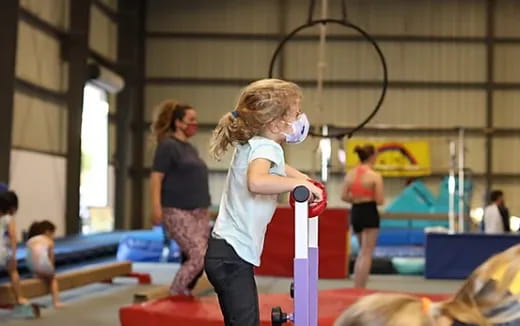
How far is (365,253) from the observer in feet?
17.9

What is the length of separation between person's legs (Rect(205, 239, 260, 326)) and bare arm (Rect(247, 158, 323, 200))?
0.23 m

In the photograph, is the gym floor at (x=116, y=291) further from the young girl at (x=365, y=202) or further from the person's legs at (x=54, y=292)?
the young girl at (x=365, y=202)

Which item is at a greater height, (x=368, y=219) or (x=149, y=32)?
(x=149, y=32)

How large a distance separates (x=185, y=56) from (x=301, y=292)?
1289cm

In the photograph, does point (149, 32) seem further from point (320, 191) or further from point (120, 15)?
point (320, 191)

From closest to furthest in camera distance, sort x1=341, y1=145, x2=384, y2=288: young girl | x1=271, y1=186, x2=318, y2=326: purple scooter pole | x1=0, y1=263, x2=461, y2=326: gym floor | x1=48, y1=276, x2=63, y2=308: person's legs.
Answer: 1. x1=271, y1=186, x2=318, y2=326: purple scooter pole
2. x1=0, y1=263, x2=461, y2=326: gym floor
3. x1=48, y1=276, x2=63, y2=308: person's legs
4. x1=341, y1=145, x2=384, y2=288: young girl

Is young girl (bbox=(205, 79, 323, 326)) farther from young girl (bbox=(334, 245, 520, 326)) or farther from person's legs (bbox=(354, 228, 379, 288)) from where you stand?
person's legs (bbox=(354, 228, 379, 288))

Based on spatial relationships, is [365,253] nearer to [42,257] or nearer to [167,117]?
[167,117]

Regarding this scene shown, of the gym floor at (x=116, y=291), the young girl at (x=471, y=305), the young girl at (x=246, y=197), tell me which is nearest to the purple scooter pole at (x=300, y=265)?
the young girl at (x=246, y=197)

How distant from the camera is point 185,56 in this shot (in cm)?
1477

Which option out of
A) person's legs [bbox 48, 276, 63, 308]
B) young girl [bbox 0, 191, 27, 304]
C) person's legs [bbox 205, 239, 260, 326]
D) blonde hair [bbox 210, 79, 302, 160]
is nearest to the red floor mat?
person's legs [bbox 205, 239, 260, 326]

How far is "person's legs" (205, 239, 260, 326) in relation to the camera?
2320 millimetres

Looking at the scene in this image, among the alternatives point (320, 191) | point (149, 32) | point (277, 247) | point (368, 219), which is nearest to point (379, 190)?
point (368, 219)

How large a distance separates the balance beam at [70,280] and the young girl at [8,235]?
80 mm
